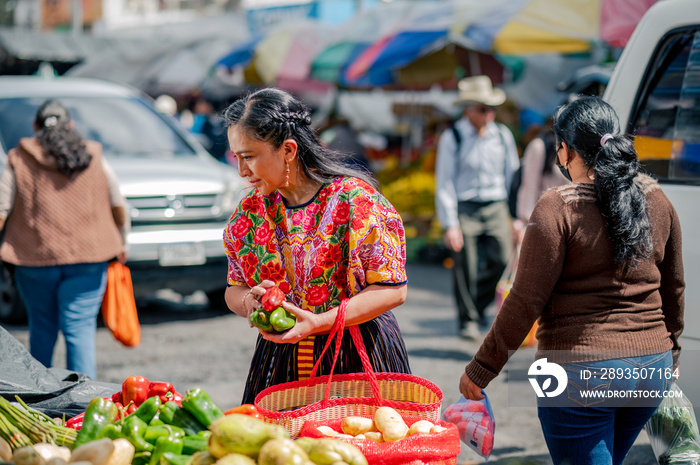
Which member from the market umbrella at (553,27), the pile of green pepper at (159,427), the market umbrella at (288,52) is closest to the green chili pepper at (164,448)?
the pile of green pepper at (159,427)

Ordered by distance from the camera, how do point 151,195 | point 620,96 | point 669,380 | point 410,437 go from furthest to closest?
point 151,195 < point 620,96 < point 669,380 < point 410,437

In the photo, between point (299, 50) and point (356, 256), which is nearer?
point (356, 256)

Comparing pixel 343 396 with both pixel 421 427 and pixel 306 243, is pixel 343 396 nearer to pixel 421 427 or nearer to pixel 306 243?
pixel 421 427

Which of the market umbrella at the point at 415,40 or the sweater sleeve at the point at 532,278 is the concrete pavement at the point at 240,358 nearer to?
the sweater sleeve at the point at 532,278

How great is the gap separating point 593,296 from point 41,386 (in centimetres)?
215

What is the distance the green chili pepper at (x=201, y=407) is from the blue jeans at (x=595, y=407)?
113cm

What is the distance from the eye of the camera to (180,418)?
103 inches

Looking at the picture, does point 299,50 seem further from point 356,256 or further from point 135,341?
point 356,256

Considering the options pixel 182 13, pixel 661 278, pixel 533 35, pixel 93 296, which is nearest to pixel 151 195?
pixel 93 296

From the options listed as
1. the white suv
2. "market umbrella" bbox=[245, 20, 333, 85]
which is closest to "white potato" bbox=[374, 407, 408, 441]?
the white suv

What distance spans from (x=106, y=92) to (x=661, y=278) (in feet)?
23.6

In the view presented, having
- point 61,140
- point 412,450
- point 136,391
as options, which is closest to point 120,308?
point 61,140

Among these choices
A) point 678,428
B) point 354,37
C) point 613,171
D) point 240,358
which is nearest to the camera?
point 613,171

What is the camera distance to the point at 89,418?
262cm
